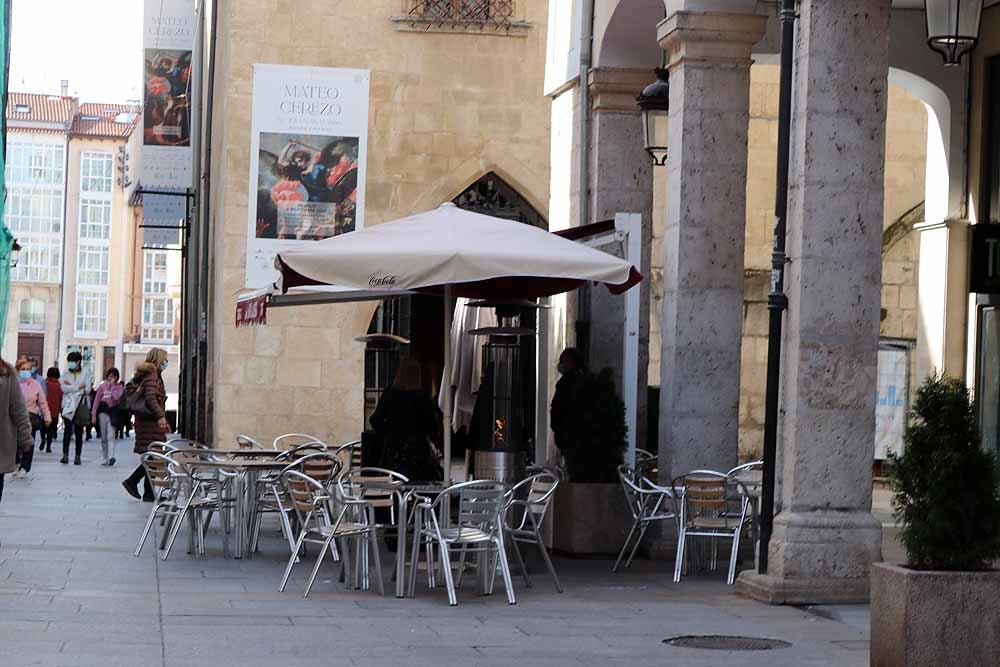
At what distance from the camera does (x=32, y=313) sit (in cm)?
10425

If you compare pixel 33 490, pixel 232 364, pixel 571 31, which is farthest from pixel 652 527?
pixel 232 364

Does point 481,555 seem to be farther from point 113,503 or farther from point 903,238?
point 903,238

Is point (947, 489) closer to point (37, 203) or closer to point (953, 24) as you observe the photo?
point (953, 24)

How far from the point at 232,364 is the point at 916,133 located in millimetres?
9818

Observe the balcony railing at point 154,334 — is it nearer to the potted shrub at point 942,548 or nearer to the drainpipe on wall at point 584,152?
the drainpipe on wall at point 584,152

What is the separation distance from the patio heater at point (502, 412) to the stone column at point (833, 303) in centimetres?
322

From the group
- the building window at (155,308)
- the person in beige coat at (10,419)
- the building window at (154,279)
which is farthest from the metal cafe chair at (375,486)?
the building window at (154,279)

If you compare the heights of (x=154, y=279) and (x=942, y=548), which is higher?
(x=154, y=279)

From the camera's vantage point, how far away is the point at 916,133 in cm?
2402

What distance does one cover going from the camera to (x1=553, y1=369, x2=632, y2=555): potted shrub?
1362 centimetres

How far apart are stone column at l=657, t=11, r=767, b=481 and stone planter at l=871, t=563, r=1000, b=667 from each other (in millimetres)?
5417

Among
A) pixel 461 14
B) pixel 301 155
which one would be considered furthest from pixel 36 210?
pixel 301 155

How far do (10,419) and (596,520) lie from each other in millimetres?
4555

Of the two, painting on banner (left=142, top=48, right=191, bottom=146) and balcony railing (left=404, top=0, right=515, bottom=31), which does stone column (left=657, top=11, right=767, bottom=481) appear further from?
painting on banner (left=142, top=48, right=191, bottom=146)
